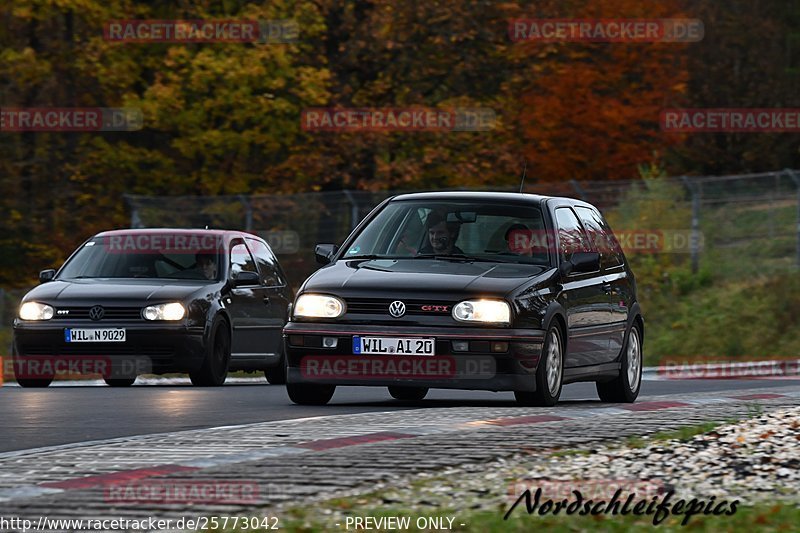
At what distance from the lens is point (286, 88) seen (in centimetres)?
4097

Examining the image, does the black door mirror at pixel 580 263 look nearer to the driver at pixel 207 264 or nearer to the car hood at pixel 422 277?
the car hood at pixel 422 277

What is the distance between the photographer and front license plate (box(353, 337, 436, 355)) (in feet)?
45.0

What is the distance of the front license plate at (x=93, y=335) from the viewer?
17938 mm

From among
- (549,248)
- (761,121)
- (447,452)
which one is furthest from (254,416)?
(761,121)

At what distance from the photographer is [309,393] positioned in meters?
14.7

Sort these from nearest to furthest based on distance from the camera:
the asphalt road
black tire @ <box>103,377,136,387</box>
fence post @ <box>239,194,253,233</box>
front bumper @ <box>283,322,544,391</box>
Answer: the asphalt road
front bumper @ <box>283,322,544,391</box>
black tire @ <box>103,377,136,387</box>
fence post @ <box>239,194,253,233</box>

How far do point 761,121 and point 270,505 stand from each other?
1823 inches

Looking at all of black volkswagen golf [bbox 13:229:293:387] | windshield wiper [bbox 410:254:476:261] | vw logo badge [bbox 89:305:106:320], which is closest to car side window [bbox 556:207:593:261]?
windshield wiper [bbox 410:254:476:261]

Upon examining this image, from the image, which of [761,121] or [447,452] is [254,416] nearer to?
[447,452]

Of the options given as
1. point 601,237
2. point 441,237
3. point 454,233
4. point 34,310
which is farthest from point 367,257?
point 34,310

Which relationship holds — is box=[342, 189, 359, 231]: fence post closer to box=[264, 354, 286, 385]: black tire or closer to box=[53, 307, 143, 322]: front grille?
box=[264, 354, 286, 385]: black tire

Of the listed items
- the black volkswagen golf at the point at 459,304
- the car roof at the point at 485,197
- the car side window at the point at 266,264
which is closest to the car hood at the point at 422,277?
the black volkswagen golf at the point at 459,304

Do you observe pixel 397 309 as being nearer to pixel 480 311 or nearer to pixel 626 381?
pixel 480 311

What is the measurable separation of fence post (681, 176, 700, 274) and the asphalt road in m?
16.9
